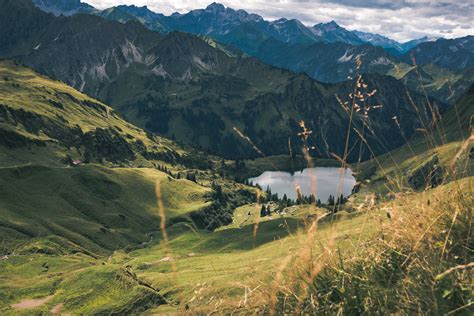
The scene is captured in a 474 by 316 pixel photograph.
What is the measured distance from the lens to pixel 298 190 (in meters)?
6.74

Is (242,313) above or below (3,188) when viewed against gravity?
above

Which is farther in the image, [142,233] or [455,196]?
[142,233]

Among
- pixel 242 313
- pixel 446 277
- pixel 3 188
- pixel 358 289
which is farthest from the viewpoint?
pixel 3 188

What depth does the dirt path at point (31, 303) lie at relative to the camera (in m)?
97.8

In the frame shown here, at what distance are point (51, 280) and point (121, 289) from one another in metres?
20.5

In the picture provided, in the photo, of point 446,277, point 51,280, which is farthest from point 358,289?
point 51,280

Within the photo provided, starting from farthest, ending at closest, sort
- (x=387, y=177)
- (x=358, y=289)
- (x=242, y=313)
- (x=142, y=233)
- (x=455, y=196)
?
(x=142, y=233)
(x=387, y=177)
(x=455, y=196)
(x=242, y=313)
(x=358, y=289)

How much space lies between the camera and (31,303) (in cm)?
10031

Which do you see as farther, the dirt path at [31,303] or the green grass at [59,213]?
A: the green grass at [59,213]

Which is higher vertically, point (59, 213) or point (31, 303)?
point (31, 303)

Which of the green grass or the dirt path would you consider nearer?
Answer: the dirt path

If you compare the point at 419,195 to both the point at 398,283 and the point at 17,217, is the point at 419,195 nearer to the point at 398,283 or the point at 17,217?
the point at 398,283

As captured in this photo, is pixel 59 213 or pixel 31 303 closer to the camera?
pixel 31 303

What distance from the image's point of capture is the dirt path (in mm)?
97750
